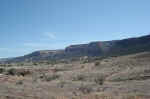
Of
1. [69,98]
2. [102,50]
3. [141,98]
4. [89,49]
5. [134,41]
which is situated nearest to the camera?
[141,98]

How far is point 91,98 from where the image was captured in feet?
35.5

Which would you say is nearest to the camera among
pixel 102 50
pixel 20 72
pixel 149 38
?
pixel 20 72

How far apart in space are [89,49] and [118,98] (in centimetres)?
14019

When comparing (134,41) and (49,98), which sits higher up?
(134,41)

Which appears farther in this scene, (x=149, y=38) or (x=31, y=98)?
(x=149, y=38)

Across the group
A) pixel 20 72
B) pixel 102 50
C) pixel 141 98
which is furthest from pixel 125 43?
pixel 141 98

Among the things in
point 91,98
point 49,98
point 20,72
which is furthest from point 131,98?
point 20,72

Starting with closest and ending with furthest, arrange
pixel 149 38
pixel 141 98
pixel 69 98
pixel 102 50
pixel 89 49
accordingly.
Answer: pixel 141 98 → pixel 69 98 → pixel 149 38 → pixel 102 50 → pixel 89 49

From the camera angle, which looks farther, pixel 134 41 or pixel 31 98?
pixel 134 41

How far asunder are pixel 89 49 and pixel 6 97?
459 feet

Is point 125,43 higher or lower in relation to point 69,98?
higher

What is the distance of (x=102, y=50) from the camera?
13800cm

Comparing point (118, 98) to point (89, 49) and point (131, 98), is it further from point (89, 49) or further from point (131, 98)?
point (89, 49)

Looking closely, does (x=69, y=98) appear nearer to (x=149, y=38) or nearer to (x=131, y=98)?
(x=131, y=98)
